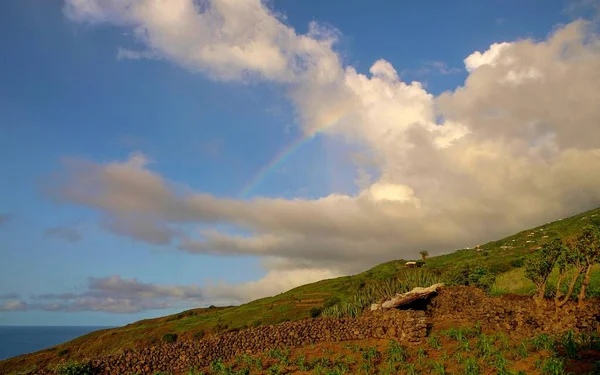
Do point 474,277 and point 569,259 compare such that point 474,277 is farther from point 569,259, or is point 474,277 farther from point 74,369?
point 74,369

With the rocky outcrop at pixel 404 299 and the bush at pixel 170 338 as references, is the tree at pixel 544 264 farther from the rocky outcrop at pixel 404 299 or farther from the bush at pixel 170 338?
the bush at pixel 170 338

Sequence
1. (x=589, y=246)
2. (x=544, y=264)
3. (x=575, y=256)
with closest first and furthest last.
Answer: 1. (x=589, y=246)
2. (x=575, y=256)
3. (x=544, y=264)

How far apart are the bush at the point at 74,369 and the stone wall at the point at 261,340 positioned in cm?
39

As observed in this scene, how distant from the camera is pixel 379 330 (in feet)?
87.4


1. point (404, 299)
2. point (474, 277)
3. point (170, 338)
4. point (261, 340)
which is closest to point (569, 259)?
point (404, 299)

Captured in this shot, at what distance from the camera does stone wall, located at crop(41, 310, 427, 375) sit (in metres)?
26.0

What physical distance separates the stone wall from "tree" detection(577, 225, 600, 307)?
9.75 metres

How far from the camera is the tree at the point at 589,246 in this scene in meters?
25.1

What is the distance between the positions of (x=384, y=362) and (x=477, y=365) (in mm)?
4465

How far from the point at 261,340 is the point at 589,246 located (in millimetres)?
20514

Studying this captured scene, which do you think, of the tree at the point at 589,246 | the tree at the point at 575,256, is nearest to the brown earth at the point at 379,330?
the tree at the point at 589,246

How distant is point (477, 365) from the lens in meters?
18.3

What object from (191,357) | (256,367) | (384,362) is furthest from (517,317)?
(191,357)

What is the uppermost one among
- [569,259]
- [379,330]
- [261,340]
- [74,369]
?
[569,259]
